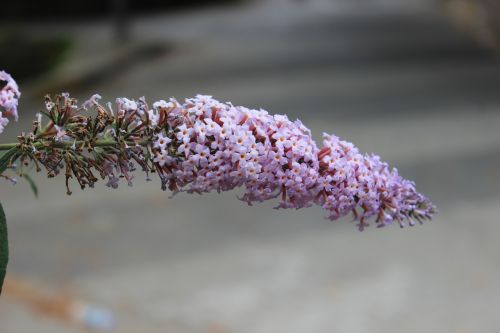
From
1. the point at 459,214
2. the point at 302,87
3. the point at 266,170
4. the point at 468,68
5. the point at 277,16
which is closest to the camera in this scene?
the point at 266,170

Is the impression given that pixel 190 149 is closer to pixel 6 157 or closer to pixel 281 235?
pixel 6 157

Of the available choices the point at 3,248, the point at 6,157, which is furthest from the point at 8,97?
the point at 3,248

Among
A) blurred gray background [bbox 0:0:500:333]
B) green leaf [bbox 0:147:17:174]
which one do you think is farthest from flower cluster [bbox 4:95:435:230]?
blurred gray background [bbox 0:0:500:333]

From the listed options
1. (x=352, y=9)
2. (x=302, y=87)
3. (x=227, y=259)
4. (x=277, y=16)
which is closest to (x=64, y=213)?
(x=227, y=259)

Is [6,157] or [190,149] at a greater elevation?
[190,149]

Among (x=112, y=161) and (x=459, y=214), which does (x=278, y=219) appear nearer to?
(x=459, y=214)

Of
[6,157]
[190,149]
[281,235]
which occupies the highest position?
[281,235]

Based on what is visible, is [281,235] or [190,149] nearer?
[190,149]
